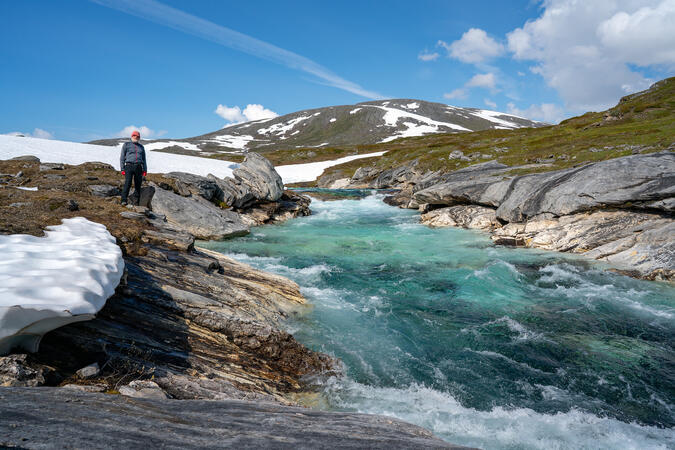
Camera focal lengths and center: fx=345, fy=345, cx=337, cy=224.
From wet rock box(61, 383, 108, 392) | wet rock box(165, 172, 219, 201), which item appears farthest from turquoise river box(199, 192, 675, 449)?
wet rock box(165, 172, 219, 201)

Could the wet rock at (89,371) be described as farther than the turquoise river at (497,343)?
No

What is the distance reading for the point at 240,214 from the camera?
29.8 meters

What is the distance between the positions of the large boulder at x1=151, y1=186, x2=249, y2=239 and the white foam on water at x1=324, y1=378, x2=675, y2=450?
16894 mm

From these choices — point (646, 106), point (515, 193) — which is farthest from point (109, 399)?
point (646, 106)

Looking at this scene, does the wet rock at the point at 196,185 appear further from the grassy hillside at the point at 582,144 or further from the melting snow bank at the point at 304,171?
the melting snow bank at the point at 304,171

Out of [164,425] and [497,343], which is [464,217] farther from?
[164,425]

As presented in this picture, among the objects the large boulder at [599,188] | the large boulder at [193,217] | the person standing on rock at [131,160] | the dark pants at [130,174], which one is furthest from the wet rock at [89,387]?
the large boulder at [599,188]

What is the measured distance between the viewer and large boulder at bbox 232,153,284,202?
107 feet

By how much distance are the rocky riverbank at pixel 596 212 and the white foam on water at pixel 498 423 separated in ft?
37.3

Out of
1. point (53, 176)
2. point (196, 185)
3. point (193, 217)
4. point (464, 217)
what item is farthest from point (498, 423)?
point (196, 185)

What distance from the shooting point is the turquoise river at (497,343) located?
7.20 m

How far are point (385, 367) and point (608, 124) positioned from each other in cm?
6660

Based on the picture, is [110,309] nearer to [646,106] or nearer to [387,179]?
[387,179]

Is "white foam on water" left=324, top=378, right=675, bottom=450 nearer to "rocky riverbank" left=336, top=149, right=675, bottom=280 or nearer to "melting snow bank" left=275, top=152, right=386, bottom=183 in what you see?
"rocky riverbank" left=336, top=149, right=675, bottom=280
